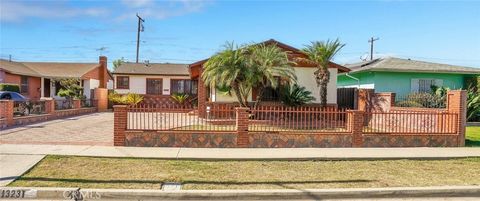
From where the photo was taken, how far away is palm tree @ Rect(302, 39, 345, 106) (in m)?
19.7

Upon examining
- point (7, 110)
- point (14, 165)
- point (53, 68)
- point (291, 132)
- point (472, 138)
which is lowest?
point (14, 165)

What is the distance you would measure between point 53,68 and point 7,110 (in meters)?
25.0

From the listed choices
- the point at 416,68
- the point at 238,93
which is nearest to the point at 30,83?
the point at 238,93

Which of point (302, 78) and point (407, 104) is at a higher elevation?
point (302, 78)

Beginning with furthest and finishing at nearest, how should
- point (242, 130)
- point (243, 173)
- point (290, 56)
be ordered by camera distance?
point (290, 56) → point (242, 130) → point (243, 173)

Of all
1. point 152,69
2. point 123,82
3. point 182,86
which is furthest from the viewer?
point 152,69

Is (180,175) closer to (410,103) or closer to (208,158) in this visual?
(208,158)

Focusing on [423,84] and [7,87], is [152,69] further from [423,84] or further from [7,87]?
[423,84]

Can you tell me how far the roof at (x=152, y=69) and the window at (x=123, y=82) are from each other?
0.49 m

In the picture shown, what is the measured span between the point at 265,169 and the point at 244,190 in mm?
1956

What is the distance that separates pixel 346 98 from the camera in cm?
2369

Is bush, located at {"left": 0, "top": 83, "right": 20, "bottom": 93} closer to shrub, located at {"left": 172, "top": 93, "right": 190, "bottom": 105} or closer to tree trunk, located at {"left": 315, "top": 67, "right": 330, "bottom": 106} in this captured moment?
shrub, located at {"left": 172, "top": 93, "right": 190, "bottom": 105}

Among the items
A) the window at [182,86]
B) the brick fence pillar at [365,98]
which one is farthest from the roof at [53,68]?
the brick fence pillar at [365,98]

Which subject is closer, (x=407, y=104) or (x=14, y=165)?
(x=14, y=165)
